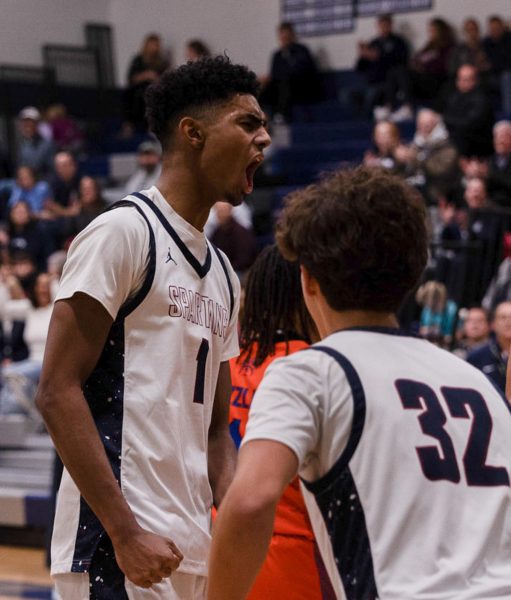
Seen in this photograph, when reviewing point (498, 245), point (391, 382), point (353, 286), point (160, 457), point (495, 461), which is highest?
point (353, 286)

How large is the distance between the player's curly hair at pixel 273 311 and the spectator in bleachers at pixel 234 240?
23.3 ft

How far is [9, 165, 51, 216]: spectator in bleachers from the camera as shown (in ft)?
45.0

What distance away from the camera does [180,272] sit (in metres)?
2.58

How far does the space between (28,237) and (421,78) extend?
15.9ft

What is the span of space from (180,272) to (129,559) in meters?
0.63

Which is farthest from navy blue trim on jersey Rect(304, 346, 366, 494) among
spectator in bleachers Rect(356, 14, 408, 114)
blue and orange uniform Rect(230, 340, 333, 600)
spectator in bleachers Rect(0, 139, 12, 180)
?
spectator in bleachers Rect(0, 139, 12, 180)

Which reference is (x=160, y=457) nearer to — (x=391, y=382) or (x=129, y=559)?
(x=129, y=559)

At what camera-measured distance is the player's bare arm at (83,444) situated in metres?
2.32

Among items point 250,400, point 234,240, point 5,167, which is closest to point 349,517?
point 250,400

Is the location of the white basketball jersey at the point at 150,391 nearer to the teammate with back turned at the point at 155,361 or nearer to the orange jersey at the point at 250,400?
the teammate with back turned at the point at 155,361

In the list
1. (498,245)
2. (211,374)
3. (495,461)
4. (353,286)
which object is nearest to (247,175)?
(211,374)

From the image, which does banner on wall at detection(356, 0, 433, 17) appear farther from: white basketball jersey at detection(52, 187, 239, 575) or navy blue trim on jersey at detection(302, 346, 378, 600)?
navy blue trim on jersey at detection(302, 346, 378, 600)

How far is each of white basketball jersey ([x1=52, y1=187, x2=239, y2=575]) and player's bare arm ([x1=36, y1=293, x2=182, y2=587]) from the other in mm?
75

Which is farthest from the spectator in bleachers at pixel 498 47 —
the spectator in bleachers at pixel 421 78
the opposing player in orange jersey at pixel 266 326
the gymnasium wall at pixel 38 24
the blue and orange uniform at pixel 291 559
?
the blue and orange uniform at pixel 291 559
